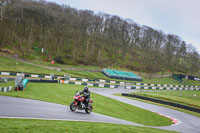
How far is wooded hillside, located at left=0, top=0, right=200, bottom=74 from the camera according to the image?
2934 inches

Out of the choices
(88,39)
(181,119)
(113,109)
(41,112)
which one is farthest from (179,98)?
(88,39)

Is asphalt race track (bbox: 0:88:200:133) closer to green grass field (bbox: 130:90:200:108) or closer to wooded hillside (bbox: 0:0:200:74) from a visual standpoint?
green grass field (bbox: 130:90:200:108)

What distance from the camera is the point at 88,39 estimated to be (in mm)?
85500

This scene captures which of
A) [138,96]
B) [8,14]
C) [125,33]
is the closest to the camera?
[138,96]

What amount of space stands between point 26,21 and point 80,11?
34.0m

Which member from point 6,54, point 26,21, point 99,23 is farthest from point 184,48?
point 6,54

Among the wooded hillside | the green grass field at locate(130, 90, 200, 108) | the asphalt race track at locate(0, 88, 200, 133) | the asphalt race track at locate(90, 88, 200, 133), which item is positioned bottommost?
the asphalt race track at locate(90, 88, 200, 133)

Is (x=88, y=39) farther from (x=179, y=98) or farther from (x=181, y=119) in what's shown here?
(x=181, y=119)

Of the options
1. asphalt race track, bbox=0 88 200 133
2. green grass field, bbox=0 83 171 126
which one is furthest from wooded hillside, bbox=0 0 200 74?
asphalt race track, bbox=0 88 200 133

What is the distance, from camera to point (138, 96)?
3434cm

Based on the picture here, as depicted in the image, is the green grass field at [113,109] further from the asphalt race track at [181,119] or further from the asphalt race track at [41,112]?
the asphalt race track at [41,112]

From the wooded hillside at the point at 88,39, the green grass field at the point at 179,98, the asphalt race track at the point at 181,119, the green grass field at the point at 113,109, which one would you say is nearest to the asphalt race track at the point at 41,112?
the asphalt race track at the point at 181,119

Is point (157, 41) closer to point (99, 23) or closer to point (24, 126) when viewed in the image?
point (99, 23)

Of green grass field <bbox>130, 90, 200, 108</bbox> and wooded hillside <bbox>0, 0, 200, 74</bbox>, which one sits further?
wooded hillside <bbox>0, 0, 200, 74</bbox>
